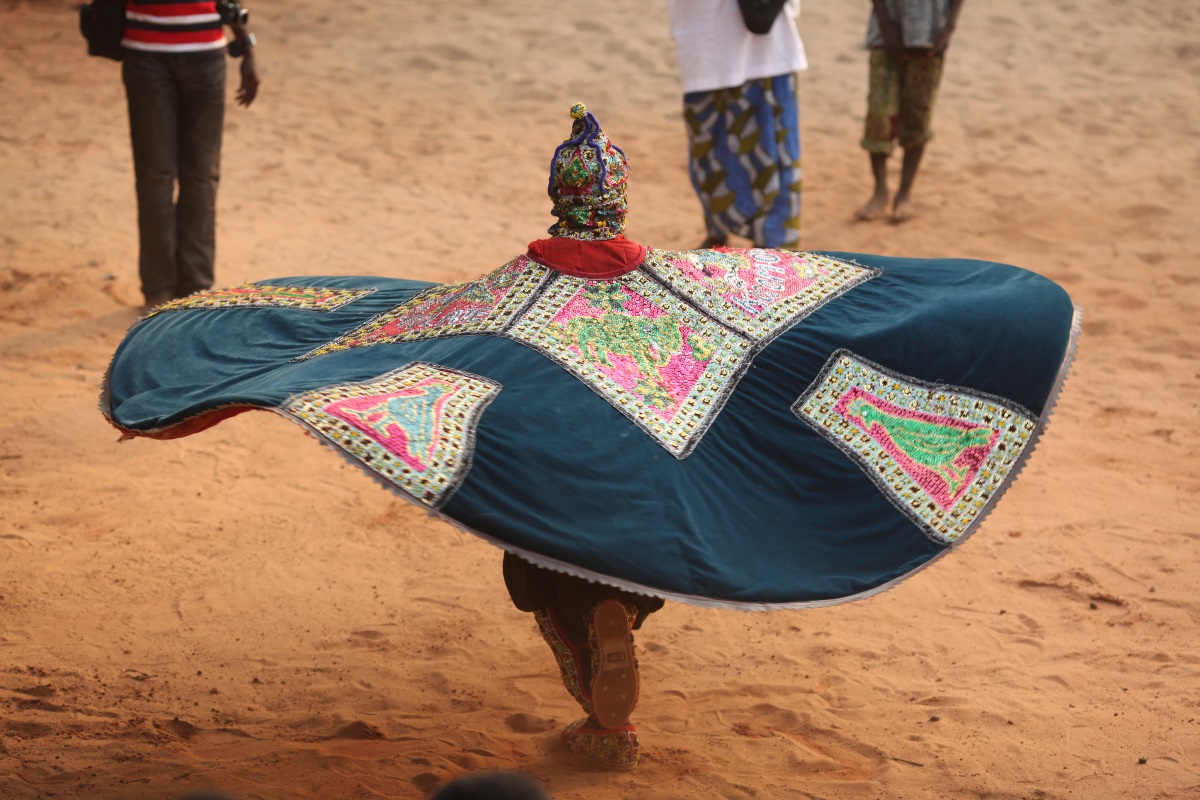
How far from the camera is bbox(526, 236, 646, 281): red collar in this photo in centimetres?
341

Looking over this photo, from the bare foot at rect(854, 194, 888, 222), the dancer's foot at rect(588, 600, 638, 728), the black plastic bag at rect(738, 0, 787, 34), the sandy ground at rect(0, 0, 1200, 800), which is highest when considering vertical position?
the black plastic bag at rect(738, 0, 787, 34)

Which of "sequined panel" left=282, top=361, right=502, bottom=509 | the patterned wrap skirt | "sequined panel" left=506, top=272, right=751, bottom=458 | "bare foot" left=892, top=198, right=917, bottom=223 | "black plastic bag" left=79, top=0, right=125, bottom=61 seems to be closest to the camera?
"sequined panel" left=282, top=361, right=502, bottom=509

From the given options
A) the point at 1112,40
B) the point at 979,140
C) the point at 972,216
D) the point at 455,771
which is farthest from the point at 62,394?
the point at 1112,40

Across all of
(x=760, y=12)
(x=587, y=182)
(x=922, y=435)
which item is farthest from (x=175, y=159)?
(x=922, y=435)

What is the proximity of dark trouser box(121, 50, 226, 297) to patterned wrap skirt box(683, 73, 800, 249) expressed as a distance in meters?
2.65

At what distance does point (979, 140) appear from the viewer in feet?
35.1

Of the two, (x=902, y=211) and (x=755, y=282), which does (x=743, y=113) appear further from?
(x=755, y=282)

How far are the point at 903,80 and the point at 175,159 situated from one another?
470 centimetres

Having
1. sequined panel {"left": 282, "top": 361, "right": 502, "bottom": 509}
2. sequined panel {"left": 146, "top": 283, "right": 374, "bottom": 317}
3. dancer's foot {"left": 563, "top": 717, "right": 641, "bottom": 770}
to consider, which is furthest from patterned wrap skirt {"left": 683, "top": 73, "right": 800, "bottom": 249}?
sequined panel {"left": 282, "top": 361, "right": 502, "bottom": 509}

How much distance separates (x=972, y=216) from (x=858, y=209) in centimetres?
79

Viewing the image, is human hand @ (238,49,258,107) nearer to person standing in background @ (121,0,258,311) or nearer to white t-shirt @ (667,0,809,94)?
person standing in background @ (121,0,258,311)

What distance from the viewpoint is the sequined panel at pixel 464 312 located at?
3352mm

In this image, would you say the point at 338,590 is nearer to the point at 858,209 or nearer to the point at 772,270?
the point at 772,270

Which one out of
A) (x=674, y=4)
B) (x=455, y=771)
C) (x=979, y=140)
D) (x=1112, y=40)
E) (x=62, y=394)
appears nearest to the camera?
(x=455, y=771)
